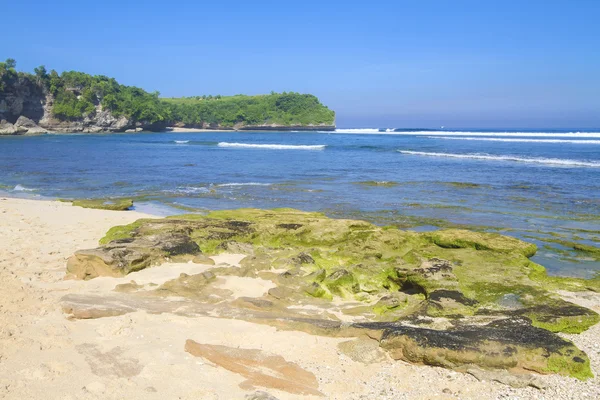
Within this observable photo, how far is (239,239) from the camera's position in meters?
10.3

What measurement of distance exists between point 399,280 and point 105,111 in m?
104

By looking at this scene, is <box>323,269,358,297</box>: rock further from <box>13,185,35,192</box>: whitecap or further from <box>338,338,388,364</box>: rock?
<box>13,185,35,192</box>: whitecap

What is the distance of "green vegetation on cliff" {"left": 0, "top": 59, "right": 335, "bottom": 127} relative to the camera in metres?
92.8

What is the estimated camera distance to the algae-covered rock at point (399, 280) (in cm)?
537

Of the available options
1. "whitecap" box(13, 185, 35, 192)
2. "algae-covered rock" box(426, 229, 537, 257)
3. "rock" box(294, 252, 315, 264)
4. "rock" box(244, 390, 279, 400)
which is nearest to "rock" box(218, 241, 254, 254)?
"rock" box(294, 252, 315, 264)

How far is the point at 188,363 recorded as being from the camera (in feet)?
16.8

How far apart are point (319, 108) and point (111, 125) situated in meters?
63.3

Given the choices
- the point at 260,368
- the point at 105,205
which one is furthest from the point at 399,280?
the point at 105,205

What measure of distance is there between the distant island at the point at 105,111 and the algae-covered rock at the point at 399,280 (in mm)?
87179

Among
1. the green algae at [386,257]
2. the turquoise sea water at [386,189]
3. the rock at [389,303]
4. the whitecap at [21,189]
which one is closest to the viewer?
the rock at [389,303]

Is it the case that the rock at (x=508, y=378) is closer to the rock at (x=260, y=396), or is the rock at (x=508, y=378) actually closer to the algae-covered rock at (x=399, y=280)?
the algae-covered rock at (x=399, y=280)

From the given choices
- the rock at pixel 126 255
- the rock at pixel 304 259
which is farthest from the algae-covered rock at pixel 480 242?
the rock at pixel 126 255

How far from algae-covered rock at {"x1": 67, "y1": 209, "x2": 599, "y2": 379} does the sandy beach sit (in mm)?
305

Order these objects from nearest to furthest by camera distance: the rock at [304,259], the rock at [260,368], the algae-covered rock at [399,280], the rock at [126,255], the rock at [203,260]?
the rock at [260,368]
the algae-covered rock at [399,280]
the rock at [126,255]
the rock at [304,259]
the rock at [203,260]
